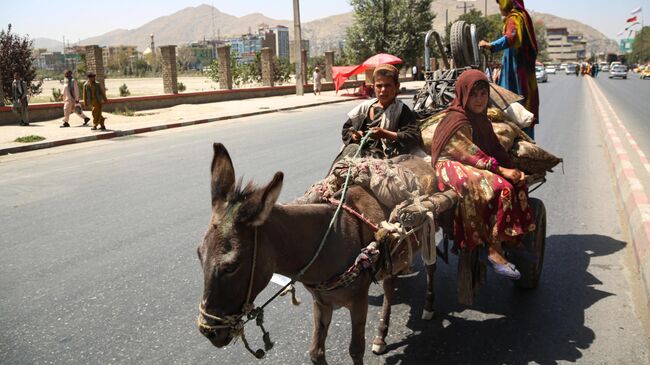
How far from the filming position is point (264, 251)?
223 cm

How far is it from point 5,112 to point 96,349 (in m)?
18.6

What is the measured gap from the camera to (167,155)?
452 inches

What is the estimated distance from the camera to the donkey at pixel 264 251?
2.10 meters

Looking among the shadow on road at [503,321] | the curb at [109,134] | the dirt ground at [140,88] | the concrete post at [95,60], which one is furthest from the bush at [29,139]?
the shadow on road at [503,321]

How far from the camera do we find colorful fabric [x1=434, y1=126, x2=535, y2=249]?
3.62 metres

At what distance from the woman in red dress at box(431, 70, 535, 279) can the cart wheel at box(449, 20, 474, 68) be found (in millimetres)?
1706

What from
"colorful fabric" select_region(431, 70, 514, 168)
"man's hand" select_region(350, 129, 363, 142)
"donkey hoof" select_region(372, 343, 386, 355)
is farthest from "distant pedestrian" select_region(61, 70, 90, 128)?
"donkey hoof" select_region(372, 343, 386, 355)

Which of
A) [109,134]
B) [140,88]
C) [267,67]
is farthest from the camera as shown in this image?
[140,88]

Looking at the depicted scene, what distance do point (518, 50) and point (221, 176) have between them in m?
4.07

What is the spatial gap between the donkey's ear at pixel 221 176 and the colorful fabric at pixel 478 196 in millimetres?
1899

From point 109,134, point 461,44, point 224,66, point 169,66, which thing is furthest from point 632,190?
point 224,66

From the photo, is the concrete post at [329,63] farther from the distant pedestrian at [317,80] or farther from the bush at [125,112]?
the bush at [125,112]

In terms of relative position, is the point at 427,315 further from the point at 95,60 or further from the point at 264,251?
the point at 95,60

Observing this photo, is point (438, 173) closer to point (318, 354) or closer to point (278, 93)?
point (318, 354)
